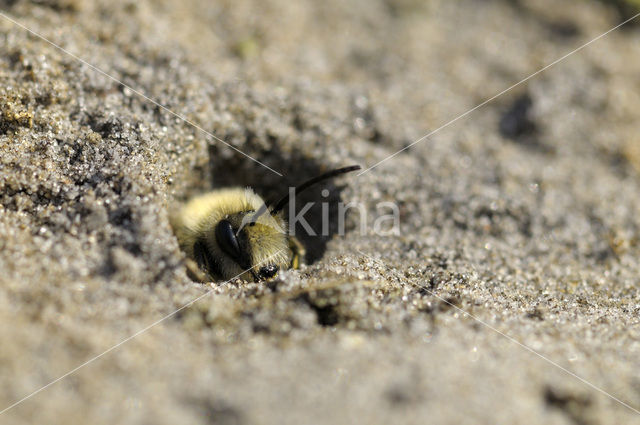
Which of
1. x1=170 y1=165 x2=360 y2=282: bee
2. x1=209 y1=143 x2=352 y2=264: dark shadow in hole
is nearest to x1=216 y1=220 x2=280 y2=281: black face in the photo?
x1=170 y1=165 x2=360 y2=282: bee

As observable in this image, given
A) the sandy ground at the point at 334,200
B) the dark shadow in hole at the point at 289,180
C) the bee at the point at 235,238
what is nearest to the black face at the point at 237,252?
the bee at the point at 235,238

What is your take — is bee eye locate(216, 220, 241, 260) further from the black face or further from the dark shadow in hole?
the dark shadow in hole

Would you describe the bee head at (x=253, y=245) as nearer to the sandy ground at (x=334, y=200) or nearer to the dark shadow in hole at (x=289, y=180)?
the sandy ground at (x=334, y=200)

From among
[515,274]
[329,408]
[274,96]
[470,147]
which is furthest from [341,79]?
[329,408]

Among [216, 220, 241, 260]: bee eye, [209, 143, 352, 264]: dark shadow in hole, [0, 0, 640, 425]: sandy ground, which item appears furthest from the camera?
[209, 143, 352, 264]: dark shadow in hole

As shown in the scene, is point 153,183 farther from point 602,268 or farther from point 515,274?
point 602,268

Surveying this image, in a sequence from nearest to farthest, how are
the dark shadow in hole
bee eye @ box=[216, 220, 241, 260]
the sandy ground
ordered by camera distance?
the sandy ground, bee eye @ box=[216, 220, 241, 260], the dark shadow in hole
